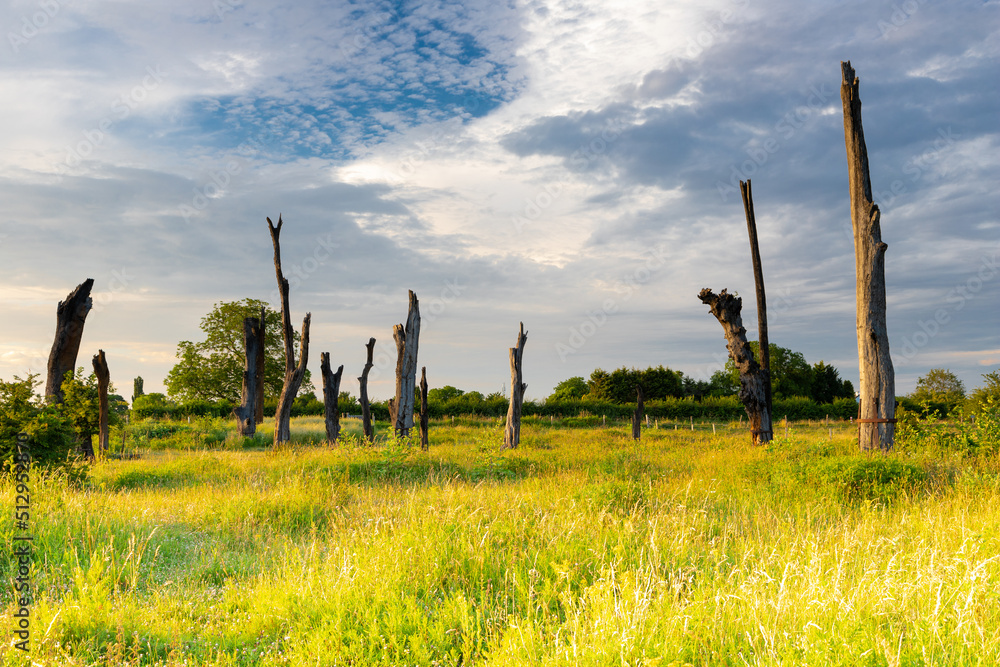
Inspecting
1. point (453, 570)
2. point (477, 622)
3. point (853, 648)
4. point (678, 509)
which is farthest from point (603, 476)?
point (853, 648)

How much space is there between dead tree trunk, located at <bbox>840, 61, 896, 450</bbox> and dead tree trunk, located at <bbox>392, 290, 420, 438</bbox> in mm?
11911

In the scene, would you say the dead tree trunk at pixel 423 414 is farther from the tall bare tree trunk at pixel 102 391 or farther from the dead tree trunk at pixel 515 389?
the tall bare tree trunk at pixel 102 391

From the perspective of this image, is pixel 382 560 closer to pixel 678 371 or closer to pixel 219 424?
pixel 219 424

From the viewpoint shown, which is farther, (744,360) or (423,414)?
(423,414)

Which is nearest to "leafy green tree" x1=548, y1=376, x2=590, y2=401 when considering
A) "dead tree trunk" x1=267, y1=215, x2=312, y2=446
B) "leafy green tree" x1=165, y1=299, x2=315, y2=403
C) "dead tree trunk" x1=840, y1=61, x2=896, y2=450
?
"leafy green tree" x1=165, y1=299, x2=315, y2=403

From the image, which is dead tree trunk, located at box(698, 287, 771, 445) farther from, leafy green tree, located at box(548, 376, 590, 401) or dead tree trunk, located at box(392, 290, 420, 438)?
→ leafy green tree, located at box(548, 376, 590, 401)

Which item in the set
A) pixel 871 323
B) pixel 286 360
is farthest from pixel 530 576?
pixel 286 360

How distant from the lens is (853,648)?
2.84m

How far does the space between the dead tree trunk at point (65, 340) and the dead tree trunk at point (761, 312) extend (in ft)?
63.3

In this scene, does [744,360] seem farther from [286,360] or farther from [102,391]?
[102,391]

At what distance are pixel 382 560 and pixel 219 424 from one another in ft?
81.4

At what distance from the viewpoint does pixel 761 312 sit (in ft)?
55.4

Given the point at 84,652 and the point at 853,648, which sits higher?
the point at 853,648

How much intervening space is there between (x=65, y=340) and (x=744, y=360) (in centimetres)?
1913
